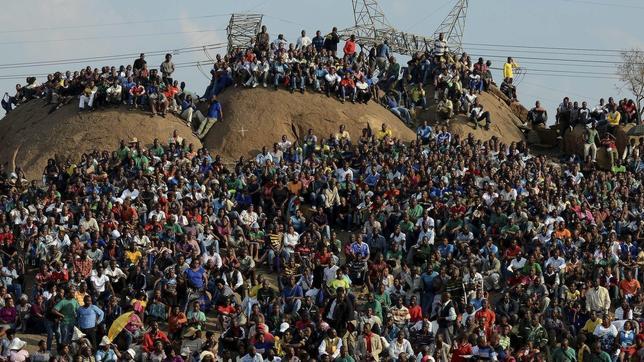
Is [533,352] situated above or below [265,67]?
below

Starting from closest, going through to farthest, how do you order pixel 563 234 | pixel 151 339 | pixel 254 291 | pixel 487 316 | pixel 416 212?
1. pixel 151 339
2. pixel 487 316
3. pixel 254 291
4. pixel 563 234
5. pixel 416 212

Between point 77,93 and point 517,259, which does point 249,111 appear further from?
point 517,259

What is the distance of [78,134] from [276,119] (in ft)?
18.3

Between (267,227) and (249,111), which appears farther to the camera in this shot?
(249,111)

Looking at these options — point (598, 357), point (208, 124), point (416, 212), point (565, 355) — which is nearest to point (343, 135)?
point (208, 124)

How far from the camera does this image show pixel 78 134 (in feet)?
132

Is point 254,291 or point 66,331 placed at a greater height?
point 254,291

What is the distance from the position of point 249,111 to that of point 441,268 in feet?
44.0

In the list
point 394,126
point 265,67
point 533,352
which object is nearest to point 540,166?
point 394,126

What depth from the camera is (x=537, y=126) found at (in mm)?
45125

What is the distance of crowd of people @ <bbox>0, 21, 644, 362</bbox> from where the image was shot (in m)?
26.6

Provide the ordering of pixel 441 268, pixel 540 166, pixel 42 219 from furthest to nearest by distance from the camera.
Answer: pixel 540 166
pixel 42 219
pixel 441 268

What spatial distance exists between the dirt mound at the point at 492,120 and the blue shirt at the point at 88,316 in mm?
16829

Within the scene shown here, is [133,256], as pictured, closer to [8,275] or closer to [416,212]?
[8,275]
